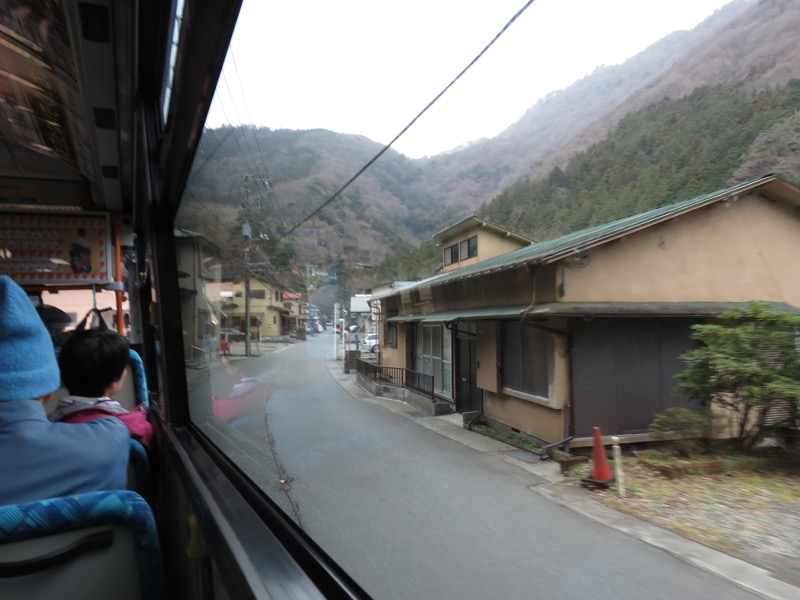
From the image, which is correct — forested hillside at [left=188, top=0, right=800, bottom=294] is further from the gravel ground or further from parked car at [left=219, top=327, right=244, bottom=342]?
the gravel ground

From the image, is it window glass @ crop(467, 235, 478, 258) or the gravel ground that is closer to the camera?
the gravel ground

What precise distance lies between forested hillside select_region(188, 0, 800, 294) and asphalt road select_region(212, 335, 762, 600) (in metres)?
0.78

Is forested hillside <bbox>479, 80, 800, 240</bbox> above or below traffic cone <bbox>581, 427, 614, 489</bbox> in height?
above

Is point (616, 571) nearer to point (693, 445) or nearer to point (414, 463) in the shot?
point (693, 445)

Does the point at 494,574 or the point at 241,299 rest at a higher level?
the point at 241,299

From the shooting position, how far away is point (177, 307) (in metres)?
2.67

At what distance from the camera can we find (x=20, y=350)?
3.93 feet

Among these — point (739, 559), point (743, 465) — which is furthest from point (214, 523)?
point (743, 465)

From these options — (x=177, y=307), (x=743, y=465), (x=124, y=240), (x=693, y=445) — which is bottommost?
(x=693, y=445)

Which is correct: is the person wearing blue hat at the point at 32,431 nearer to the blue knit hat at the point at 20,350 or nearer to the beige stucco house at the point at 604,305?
the blue knit hat at the point at 20,350

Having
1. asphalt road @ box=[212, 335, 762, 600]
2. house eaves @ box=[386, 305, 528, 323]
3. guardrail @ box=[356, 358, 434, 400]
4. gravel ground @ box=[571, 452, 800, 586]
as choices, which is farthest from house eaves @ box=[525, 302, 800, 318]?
guardrail @ box=[356, 358, 434, 400]

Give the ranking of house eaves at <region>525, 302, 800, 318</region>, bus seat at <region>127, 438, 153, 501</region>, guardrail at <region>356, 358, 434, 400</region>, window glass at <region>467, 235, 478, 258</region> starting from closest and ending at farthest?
bus seat at <region>127, 438, 153, 501</region> < house eaves at <region>525, 302, 800, 318</region> < window glass at <region>467, 235, 478, 258</region> < guardrail at <region>356, 358, 434, 400</region>

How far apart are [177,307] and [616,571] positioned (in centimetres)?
249

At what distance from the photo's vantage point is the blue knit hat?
3.80 feet
